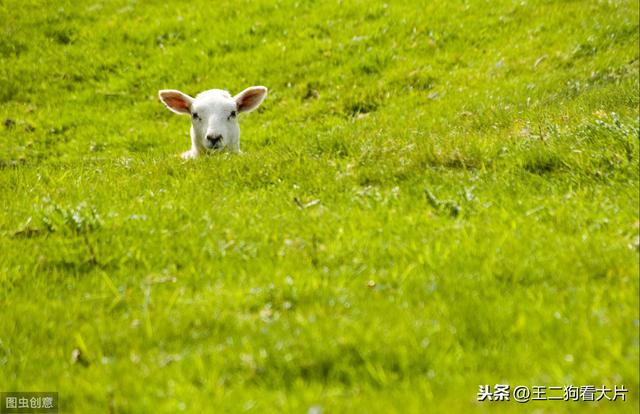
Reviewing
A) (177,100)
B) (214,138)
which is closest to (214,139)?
(214,138)

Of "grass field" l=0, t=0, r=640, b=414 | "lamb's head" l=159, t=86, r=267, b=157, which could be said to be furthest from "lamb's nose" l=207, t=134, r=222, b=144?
"grass field" l=0, t=0, r=640, b=414

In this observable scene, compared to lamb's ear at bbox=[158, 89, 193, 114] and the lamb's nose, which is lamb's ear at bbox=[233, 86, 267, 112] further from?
the lamb's nose

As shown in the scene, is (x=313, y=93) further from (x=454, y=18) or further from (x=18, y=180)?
(x=18, y=180)

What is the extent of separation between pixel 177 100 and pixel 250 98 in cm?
138

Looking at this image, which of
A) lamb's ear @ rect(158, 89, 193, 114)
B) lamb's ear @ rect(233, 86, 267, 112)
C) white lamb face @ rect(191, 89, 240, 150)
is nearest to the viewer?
white lamb face @ rect(191, 89, 240, 150)

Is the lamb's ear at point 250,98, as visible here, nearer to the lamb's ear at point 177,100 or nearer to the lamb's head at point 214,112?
the lamb's head at point 214,112

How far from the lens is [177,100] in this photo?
42.2 ft

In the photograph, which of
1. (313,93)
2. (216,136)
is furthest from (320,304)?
(313,93)

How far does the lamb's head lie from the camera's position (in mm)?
11898

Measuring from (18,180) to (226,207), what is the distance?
402cm

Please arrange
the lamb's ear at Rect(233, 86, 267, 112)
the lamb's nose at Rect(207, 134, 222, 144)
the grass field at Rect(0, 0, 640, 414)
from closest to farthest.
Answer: the grass field at Rect(0, 0, 640, 414), the lamb's nose at Rect(207, 134, 222, 144), the lamb's ear at Rect(233, 86, 267, 112)

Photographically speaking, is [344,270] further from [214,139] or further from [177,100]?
[177,100]

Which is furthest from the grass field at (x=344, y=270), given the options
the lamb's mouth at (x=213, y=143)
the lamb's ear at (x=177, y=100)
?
the lamb's ear at (x=177, y=100)

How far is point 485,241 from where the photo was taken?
508 centimetres
